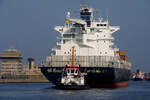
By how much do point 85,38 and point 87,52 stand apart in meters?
2.78

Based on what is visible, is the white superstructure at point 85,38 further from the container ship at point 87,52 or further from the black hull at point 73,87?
the black hull at point 73,87

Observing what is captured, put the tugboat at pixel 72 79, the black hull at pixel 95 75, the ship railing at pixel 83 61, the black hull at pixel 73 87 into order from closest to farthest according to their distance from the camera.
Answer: the black hull at pixel 73 87
the tugboat at pixel 72 79
the black hull at pixel 95 75
the ship railing at pixel 83 61

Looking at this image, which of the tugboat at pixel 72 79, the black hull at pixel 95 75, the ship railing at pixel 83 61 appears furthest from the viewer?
the ship railing at pixel 83 61

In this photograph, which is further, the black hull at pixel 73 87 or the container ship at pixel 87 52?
the container ship at pixel 87 52

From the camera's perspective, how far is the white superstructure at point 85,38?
87312 millimetres

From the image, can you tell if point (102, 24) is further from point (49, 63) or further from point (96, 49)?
point (49, 63)

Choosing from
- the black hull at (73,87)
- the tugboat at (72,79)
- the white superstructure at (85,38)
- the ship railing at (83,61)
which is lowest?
the black hull at (73,87)

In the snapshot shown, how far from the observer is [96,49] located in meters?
87.8

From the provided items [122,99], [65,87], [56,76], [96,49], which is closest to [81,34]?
[96,49]

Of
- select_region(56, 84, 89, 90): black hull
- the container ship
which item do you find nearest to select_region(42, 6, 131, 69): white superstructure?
the container ship

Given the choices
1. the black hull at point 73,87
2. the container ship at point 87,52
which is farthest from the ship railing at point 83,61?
the black hull at point 73,87

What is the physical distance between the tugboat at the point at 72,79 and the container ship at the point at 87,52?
9.57 ft

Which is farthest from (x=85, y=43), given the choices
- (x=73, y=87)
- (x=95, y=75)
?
(x=73, y=87)

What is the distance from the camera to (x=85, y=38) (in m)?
87.6
